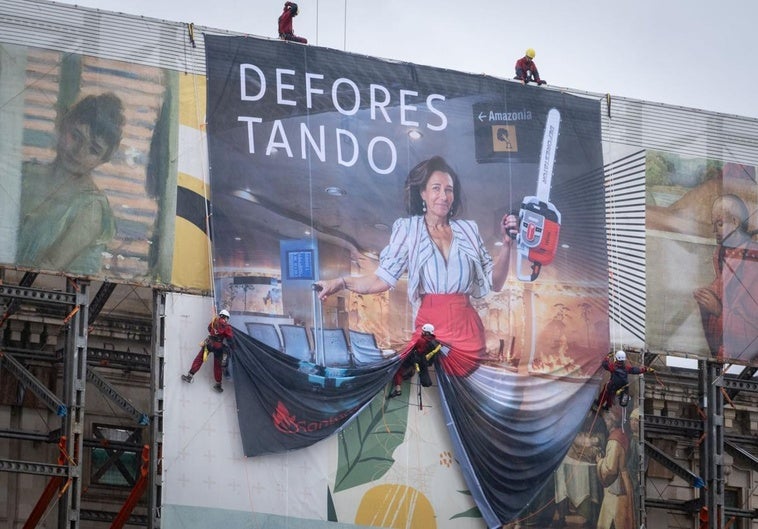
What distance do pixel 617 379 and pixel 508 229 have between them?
176 inches

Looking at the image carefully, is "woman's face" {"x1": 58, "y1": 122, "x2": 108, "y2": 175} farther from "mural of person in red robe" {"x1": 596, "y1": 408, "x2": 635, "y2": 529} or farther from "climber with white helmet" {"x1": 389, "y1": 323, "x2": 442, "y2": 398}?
"mural of person in red robe" {"x1": 596, "y1": 408, "x2": 635, "y2": 529}

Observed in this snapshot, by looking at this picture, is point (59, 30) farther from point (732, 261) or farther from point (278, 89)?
point (732, 261)

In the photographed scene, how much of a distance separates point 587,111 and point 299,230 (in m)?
8.77

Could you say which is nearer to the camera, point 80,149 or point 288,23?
point 80,149

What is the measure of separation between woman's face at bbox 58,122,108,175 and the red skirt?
27.6 feet

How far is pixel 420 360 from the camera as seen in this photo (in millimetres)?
47594

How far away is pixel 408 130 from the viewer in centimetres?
4950

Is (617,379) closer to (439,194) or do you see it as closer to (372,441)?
(439,194)

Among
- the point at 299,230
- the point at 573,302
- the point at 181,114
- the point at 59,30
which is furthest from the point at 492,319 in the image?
the point at 59,30

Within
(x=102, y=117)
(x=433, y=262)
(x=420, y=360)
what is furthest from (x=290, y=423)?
(x=102, y=117)

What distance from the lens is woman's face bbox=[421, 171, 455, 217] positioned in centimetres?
4931

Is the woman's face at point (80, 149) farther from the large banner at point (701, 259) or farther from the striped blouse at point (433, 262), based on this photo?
the large banner at point (701, 259)

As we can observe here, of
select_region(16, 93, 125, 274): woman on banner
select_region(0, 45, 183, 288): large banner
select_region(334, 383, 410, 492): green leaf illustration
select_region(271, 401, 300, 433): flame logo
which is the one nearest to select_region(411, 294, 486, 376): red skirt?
select_region(334, 383, 410, 492): green leaf illustration

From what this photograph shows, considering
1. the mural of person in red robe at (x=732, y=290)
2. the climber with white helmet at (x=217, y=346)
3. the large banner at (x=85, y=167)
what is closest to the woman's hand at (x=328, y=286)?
the climber with white helmet at (x=217, y=346)
